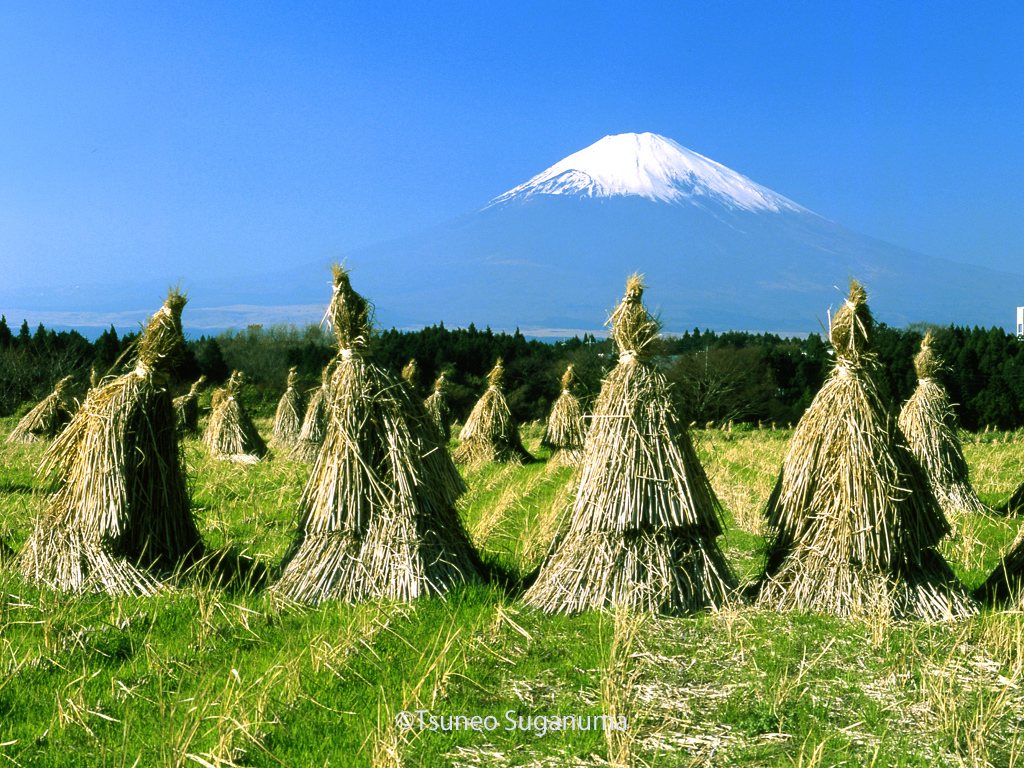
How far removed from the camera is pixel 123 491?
6.84 metres

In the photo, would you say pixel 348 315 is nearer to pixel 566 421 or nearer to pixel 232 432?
pixel 232 432

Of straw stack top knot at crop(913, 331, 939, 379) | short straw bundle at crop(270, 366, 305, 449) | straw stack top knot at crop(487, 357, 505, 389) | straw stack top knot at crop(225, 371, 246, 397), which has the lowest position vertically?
short straw bundle at crop(270, 366, 305, 449)

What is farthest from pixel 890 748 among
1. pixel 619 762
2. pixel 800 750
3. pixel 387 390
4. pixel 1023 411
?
pixel 1023 411

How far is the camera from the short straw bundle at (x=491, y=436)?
2092 centimetres

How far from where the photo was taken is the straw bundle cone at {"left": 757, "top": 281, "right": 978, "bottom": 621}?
245 inches

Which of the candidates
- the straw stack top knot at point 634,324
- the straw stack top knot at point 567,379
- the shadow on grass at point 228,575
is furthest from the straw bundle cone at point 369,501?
the straw stack top knot at point 567,379

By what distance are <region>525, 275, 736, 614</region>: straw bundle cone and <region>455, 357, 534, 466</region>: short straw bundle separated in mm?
14129

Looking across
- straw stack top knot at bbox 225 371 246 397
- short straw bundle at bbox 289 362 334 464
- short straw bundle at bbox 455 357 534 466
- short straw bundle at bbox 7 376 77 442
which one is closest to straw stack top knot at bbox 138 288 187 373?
short straw bundle at bbox 289 362 334 464

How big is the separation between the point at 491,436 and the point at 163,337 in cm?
1422

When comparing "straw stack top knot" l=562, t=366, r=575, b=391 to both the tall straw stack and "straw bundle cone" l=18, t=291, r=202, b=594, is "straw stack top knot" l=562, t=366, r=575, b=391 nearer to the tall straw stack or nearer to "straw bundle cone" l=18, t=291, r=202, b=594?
the tall straw stack

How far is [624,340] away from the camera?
264 inches

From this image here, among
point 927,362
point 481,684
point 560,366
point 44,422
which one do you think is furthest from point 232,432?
point 560,366

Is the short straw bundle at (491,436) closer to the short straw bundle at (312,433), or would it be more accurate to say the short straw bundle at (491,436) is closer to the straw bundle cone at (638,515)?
the short straw bundle at (312,433)

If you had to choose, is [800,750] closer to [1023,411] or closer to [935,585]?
[935,585]
